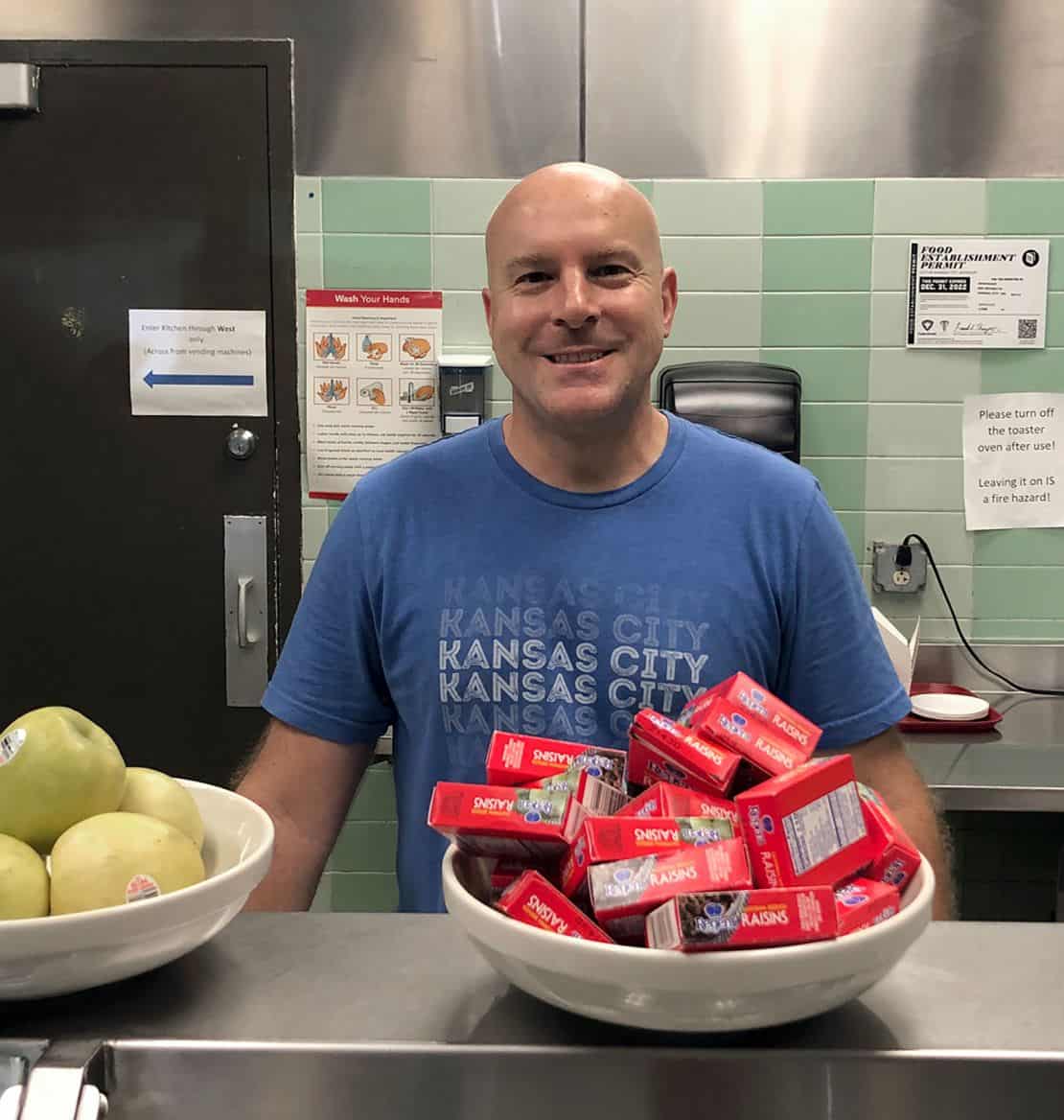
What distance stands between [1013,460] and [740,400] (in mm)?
648

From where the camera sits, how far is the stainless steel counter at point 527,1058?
2.40 feet

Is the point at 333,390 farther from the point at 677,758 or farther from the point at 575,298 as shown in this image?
the point at 677,758

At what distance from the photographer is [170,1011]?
794 millimetres

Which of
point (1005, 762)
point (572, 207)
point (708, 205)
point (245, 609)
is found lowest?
point (1005, 762)

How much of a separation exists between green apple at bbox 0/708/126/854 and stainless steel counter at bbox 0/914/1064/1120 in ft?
0.37

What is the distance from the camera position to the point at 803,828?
2.41 feet

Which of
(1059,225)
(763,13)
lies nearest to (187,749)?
(763,13)

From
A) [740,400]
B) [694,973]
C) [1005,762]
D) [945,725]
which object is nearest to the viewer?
[694,973]

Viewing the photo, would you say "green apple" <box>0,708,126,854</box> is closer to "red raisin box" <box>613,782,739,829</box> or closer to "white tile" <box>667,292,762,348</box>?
"red raisin box" <box>613,782,739,829</box>

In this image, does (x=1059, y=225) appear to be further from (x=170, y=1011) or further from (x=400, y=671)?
(x=170, y=1011)

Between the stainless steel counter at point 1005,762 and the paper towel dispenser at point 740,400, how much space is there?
0.68 meters

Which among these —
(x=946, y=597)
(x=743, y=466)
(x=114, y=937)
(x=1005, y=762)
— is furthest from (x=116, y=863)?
(x=946, y=597)

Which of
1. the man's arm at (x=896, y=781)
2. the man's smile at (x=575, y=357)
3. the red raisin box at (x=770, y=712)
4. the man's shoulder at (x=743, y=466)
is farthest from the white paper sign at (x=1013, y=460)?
the red raisin box at (x=770, y=712)

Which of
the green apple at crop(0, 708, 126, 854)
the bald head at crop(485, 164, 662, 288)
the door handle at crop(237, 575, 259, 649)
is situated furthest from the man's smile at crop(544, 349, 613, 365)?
the door handle at crop(237, 575, 259, 649)
